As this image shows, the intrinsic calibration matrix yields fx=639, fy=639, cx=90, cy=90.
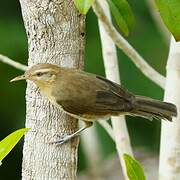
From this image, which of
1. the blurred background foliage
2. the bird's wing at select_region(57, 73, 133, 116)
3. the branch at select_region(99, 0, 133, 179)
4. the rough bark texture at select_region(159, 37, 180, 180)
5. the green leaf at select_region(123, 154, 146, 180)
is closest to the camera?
the green leaf at select_region(123, 154, 146, 180)

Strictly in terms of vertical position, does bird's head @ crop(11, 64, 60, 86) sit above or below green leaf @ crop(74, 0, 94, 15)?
above

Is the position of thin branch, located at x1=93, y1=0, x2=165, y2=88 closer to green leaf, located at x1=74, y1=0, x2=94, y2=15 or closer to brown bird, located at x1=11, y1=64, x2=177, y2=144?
brown bird, located at x1=11, y1=64, x2=177, y2=144

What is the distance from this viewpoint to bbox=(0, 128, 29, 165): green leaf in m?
1.61

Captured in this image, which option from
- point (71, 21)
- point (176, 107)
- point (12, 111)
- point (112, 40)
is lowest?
point (176, 107)

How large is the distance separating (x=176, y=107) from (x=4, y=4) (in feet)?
10.1

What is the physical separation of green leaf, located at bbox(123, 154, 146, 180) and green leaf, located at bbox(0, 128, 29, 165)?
0.29 metres

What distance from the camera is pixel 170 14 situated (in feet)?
4.72

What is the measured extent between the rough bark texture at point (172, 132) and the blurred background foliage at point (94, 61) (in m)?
2.58

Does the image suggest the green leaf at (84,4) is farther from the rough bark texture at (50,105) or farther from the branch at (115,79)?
the branch at (115,79)

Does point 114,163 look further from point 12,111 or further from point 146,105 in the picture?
point 146,105

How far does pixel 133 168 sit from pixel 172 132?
39cm

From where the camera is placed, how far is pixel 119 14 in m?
1.90

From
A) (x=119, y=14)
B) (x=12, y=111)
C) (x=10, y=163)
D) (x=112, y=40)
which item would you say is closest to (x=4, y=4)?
(x=12, y=111)

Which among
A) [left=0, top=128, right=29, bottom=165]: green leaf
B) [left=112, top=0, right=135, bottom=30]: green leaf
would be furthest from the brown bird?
[left=0, top=128, right=29, bottom=165]: green leaf
